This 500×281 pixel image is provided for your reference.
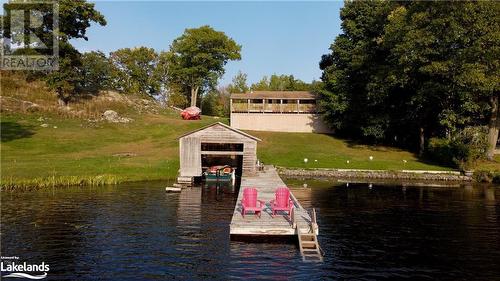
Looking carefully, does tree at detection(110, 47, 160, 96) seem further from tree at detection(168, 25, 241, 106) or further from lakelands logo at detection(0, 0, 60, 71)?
lakelands logo at detection(0, 0, 60, 71)

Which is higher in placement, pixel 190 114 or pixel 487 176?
pixel 190 114

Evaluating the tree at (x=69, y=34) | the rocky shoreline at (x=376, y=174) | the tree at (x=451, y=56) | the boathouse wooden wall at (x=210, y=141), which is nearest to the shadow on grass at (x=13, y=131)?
the tree at (x=69, y=34)

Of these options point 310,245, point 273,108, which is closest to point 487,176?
point 310,245

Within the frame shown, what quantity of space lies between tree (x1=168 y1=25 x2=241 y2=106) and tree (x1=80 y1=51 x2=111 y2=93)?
2549 centimetres

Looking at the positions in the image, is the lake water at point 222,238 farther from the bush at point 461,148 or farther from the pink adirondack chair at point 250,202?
the bush at point 461,148

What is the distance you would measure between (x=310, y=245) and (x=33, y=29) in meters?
72.4

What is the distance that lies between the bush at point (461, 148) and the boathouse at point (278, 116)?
2330 cm

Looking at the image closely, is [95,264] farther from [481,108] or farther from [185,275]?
[481,108]

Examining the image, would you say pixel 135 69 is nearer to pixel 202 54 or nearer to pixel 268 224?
pixel 202 54

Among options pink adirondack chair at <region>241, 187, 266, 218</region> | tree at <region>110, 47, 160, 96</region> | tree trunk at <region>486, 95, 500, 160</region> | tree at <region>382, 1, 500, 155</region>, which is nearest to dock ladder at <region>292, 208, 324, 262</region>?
pink adirondack chair at <region>241, 187, 266, 218</region>

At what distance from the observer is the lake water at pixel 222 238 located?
1866cm

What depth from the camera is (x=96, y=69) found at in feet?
397

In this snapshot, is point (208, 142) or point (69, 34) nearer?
point (208, 142)

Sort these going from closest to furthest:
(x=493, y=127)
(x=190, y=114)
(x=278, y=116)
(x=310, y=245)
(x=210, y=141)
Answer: (x=310, y=245) < (x=210, y=141) < (x=493, y=127) < (x=278, y=116) < (x=190, y=114)
